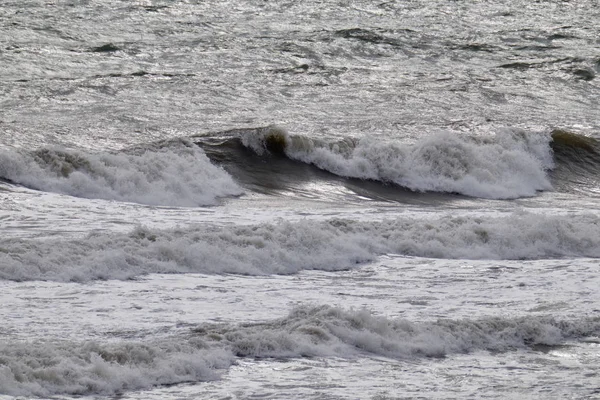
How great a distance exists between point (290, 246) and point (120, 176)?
3.24 meters

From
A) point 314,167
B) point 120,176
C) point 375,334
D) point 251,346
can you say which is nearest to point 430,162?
point 314,167

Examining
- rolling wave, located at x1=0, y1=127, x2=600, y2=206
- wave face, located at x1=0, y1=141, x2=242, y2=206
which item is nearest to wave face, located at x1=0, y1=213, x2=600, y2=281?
wave face, located at x1=0, y1=141, x2=242, y2=206

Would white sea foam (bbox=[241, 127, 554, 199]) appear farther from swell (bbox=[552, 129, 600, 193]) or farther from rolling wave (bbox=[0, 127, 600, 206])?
swell (bbox=[552, 129, 600, 193])

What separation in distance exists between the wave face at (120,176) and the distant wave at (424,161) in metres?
1.96

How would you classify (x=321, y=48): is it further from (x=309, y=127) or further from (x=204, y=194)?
(x=204, y=194)

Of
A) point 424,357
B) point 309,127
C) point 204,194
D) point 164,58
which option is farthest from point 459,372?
point 164,58

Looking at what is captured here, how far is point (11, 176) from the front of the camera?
1273 centimetres

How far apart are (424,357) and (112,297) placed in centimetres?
236

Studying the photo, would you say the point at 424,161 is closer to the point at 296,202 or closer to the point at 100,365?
the point at 296,202

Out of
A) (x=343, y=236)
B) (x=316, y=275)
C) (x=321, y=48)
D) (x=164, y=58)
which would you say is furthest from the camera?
(x=321, y=48)

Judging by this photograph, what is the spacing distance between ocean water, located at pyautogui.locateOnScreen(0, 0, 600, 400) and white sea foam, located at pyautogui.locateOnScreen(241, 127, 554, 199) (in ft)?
0.12

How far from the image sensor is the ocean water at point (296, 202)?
7582 millimetres

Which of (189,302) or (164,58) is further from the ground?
(164,58)

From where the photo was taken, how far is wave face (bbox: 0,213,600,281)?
926 centimetres
